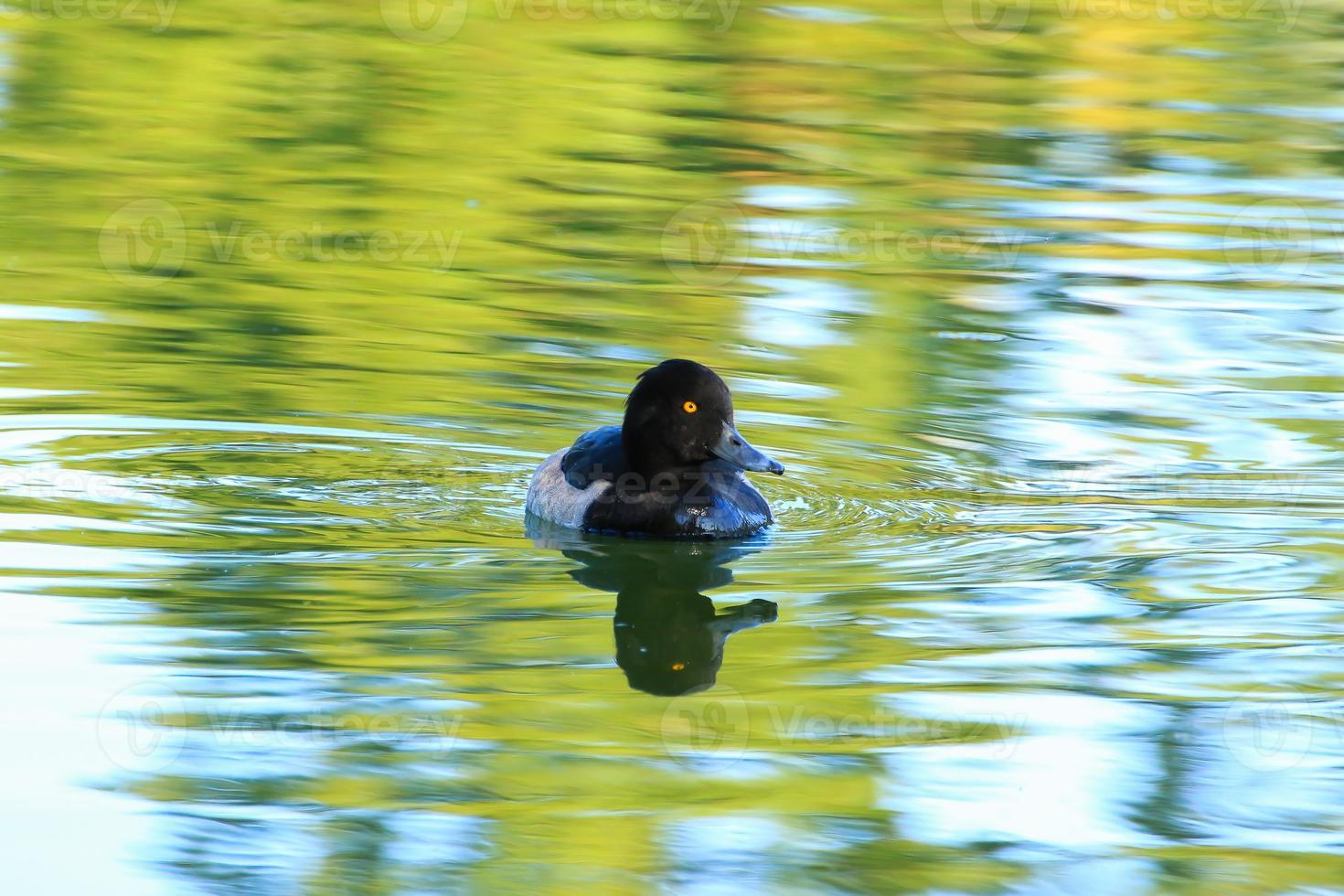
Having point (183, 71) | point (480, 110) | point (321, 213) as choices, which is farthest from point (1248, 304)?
point (183, 71)

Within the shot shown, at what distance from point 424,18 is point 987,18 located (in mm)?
8103

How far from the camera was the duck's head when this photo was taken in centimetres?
1041

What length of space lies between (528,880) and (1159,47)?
2335 cm

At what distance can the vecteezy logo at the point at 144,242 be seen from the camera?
15.2 meters

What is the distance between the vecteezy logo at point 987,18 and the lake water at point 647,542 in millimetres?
4617
